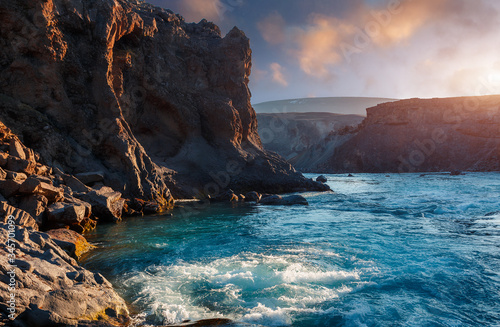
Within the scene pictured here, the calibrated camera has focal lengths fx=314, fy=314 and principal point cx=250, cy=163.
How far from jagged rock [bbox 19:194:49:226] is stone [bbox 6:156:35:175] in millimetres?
1486

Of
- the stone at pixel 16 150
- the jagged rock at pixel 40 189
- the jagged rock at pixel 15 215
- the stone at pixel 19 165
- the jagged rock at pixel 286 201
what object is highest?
the stone at pixel 16 150

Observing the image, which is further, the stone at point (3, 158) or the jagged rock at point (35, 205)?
the stone at point (3, 158)

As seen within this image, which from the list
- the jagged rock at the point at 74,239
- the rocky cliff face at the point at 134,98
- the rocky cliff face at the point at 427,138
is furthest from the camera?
the rocky cliff face at the point at 427,138

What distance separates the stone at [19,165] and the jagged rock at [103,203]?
8.21 ft

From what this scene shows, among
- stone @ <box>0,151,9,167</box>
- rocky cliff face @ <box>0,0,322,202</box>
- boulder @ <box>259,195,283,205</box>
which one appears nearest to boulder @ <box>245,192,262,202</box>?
boulder @ <box>259,195,283,205</box>

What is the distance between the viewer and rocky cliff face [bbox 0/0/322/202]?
1531 cm

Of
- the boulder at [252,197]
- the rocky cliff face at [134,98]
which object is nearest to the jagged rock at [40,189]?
the rocky cliff face at [134,98]

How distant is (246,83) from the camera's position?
3653 centimetres

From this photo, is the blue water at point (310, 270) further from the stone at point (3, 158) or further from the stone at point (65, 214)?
the stone at point (3, 158)

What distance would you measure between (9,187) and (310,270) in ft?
30.7

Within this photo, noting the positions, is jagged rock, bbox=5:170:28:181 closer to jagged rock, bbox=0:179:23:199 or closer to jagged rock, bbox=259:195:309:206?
jagged rock, bbox=0:179:23:199

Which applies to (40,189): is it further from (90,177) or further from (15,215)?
(90,177)

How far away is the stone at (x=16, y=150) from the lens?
11500 millimetres

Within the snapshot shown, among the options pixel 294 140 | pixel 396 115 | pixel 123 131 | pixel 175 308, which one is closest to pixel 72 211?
pixel 175 308
